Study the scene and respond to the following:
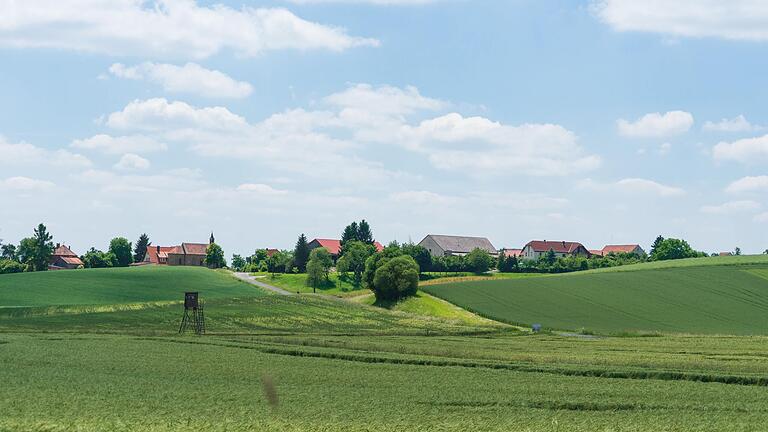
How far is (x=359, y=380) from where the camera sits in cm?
4366

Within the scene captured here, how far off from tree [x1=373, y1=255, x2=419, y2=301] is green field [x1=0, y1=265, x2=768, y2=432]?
32.1 metres

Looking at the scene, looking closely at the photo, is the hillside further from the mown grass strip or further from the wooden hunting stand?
the mown grass strip

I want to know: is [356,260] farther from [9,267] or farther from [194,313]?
[194,313]

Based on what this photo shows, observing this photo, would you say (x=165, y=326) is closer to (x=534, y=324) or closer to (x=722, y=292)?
(x=534, y=324)

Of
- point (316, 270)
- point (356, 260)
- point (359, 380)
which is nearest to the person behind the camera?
point (359, 380)

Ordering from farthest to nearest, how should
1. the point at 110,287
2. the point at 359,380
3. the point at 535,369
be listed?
the point at 110,287 → the point at 535,369 → the point at 359,380

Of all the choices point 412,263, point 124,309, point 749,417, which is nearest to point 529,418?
point 749,417

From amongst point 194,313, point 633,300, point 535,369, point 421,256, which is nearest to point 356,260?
point 421,256

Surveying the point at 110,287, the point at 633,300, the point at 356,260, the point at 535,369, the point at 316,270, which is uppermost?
the point at 356,260

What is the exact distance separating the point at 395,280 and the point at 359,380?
79036 millimetres

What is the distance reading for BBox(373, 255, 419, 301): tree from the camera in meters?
122

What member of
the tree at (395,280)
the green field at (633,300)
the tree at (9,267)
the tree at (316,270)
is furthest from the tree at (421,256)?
the tree at (9,267)

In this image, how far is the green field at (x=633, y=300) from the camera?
340 feet

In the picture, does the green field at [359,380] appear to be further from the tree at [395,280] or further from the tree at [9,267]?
the tree at [9,267]
